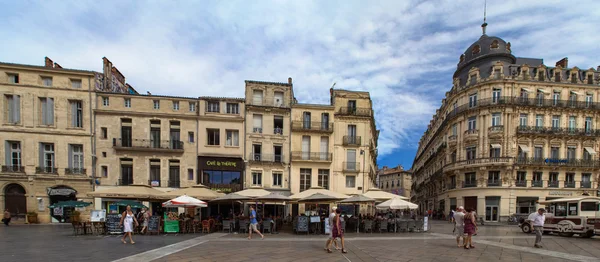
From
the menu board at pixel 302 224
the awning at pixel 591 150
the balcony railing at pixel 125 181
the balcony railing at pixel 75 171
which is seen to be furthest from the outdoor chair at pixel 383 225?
the awning at pixel 591 150

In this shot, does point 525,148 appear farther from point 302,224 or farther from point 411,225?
point 302,224

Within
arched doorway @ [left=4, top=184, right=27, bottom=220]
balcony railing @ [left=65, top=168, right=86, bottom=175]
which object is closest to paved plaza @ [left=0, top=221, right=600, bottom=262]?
balcony railing @ [left=65, top=168, right=86, bottom=175]

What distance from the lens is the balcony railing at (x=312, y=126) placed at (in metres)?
28.5

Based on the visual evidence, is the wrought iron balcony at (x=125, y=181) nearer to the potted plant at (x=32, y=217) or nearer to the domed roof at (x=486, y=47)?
the potted plant at (x=32, y=217)

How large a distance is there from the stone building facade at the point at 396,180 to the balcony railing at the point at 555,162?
196ft

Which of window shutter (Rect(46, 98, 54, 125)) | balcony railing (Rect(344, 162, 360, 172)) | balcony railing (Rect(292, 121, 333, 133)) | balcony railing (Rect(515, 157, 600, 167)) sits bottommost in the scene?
balcony railing (Rect(344, 162, 360, 172))

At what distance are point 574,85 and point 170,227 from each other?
43.6 metres

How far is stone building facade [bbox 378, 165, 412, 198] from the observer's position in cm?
9431

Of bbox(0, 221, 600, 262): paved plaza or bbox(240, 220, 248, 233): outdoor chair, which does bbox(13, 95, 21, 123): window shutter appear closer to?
bbox(0, 221, 600, 262): paved plaza

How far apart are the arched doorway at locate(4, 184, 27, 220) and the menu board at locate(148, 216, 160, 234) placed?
17.8 m

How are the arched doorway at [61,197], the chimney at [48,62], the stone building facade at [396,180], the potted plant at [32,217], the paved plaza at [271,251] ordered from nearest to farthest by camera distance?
the paved plaza at [271,251]
the potted plant at [32,217]
the arched doorway at [61,197]
the chimney at [48,62]
the stone building facade at [396,180]

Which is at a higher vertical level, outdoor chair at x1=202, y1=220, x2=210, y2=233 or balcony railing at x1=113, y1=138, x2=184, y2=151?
balcony railing at x1=113, y1=138, x2=184, y2=151

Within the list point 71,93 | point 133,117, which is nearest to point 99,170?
point 133,117

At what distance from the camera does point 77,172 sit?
25.5 m
